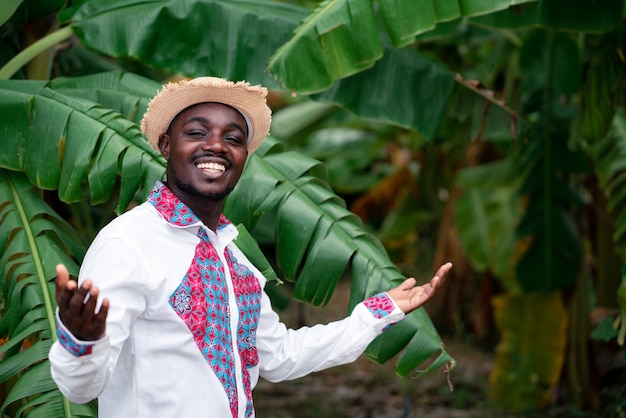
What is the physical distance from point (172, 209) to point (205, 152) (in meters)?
0.17

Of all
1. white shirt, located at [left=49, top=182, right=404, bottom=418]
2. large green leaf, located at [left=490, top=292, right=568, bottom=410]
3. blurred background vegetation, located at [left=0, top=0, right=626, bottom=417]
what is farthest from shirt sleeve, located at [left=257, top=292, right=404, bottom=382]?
large green leaf, located at [left=490, top=292, right=568, bottom=410]

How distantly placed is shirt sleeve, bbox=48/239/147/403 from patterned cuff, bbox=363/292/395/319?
72 centimetres

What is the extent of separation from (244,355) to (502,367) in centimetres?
432

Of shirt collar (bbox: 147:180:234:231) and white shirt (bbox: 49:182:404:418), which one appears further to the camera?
shirt collar (bbox: 147:180:234:231)

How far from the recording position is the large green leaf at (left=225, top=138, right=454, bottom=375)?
9.98 feet

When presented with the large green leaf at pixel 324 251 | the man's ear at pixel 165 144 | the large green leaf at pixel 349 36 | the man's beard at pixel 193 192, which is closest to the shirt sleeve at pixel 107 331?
the man's beard at pixel 193 192

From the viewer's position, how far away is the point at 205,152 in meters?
2.23

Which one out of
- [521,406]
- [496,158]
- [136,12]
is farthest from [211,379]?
[496,158]

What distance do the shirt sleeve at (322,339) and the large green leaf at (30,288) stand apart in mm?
695

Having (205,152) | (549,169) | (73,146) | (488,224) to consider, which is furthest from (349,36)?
(488,224)

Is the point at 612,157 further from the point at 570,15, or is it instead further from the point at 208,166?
the point at 208,166

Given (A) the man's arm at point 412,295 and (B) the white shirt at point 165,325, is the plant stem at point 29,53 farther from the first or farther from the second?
(A) the man's arm at point 412,295

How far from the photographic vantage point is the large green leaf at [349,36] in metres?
3.56

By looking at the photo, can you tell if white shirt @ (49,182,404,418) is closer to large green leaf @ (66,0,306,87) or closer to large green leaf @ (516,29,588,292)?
large green leaf @ (66,0,306,87)
